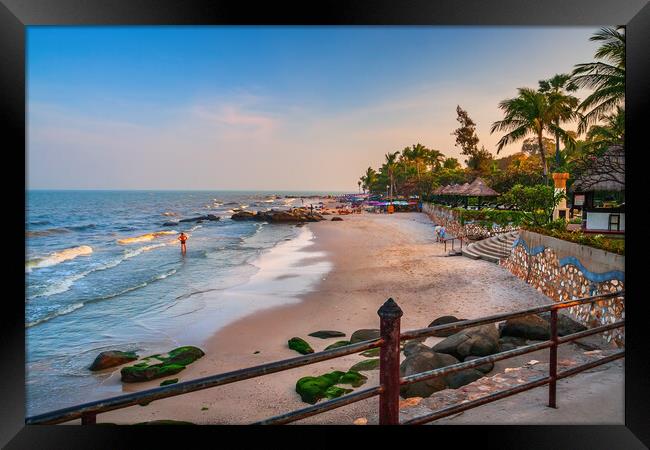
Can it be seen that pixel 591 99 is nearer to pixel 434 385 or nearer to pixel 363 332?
pixel 363 332

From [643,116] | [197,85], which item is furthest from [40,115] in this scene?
[643,116]

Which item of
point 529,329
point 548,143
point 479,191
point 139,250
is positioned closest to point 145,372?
point 529,329

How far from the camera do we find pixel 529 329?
611 centimetres

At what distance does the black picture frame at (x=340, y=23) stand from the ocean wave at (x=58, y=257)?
19.9 m

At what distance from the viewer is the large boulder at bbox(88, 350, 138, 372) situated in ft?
22.3

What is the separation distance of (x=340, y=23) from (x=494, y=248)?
1300cm

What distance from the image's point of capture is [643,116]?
2836mm

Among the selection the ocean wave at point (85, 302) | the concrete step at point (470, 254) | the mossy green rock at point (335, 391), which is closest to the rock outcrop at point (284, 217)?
the concrete step at point (470, 254)

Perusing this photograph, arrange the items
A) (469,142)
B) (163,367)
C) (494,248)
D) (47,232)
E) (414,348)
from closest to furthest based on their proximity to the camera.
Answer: (414,348)
(163,367)
(494,248)
(47,232)
(469,142)

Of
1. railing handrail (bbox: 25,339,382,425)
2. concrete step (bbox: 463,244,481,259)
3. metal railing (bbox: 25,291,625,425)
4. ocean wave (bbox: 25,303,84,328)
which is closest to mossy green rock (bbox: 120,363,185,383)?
metal railing (bbox: 25,291,625,425)

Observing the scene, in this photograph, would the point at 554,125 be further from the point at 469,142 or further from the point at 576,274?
the point at 576,274

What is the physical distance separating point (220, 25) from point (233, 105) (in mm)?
40840

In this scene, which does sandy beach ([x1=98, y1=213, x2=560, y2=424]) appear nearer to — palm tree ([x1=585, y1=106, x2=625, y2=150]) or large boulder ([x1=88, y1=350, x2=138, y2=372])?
large boulder ([x1=88, y1=350, x2=138, y2=372])

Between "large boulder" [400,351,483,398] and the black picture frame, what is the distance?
203cm
